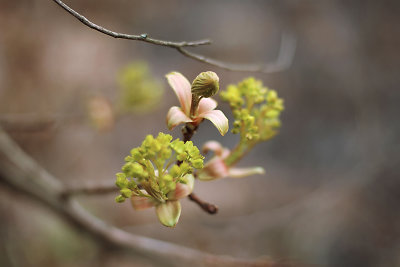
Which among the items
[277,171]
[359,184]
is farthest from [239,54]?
[359,184]

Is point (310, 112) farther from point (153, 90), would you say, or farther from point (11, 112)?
point (11, 112)

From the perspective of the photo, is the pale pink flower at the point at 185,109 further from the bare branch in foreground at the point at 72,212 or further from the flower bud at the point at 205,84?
the bare branch in foreground at the point at 72,212

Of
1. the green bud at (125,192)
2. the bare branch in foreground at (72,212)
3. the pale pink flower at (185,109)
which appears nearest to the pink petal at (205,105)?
the pale pink flower at (185,109)

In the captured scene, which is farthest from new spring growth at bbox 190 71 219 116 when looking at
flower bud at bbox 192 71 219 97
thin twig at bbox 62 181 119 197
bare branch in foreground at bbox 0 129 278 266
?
bare branch in foreground at bbox 0 129 278 266

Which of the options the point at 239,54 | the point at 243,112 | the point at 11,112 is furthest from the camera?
the point at 239,54

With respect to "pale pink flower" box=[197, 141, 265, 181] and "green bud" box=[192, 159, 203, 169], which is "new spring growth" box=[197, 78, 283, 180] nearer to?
"pale pink flower" box=[197, 141, 265, 181]

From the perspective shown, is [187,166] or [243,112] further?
[243,112]
